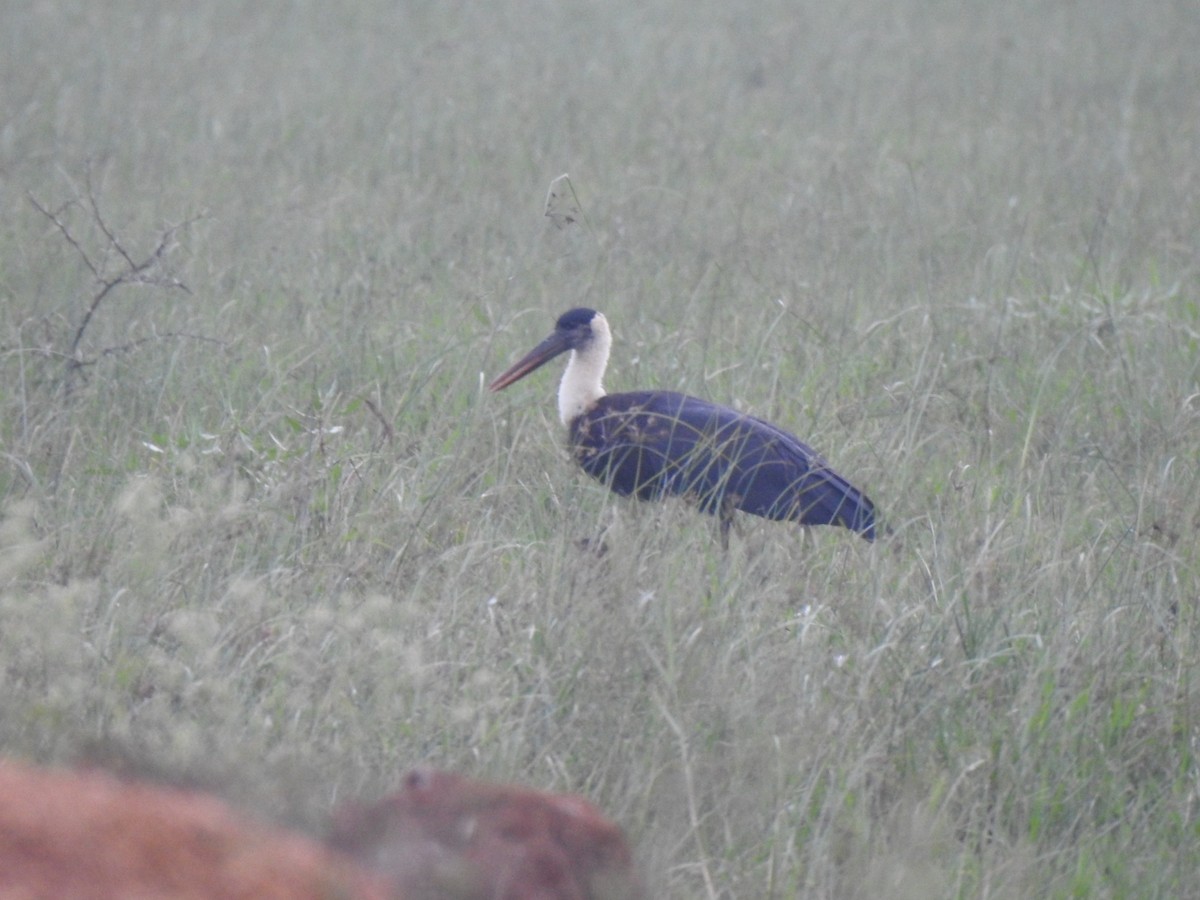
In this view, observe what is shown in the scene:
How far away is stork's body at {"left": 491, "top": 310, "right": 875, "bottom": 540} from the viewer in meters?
3.74

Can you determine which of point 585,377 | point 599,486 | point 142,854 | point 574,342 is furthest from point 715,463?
point 142,854

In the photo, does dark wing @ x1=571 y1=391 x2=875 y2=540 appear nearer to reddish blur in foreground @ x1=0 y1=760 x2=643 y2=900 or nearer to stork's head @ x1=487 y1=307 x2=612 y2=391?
stork's head @ x1=487 y1=307 x2=612 y2=391

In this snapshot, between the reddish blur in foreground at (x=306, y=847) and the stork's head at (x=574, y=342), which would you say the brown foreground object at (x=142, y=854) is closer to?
the reddish blur in foreground at (x=306, y=847)

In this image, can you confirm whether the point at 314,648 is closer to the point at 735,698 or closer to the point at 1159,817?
the point at 735,698

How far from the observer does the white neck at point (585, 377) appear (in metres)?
4.31

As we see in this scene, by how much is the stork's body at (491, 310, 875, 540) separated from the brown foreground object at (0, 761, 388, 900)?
2.30 metres

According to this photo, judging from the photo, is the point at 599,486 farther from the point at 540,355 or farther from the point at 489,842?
the point at 489,842

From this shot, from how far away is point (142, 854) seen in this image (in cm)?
139

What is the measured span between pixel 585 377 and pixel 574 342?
0.14 m

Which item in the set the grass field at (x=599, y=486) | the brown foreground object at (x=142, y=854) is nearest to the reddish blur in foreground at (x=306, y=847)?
the brown foreground object at (x=142, y=854)

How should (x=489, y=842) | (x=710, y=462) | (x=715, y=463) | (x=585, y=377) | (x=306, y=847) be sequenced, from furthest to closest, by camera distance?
1. (x=585, y=377)
2. (x=715, y=463)
3. (x=710, y=462)
4. (x=489, y=842)
5. (x=306, y=847)

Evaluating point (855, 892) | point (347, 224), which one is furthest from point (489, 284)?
point (855, 892)

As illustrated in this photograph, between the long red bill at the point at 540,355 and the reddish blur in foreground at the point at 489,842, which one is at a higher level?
the reddish blur in foreground at the point at 489,842

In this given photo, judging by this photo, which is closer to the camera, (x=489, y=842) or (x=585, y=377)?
(x=489, y=842)
